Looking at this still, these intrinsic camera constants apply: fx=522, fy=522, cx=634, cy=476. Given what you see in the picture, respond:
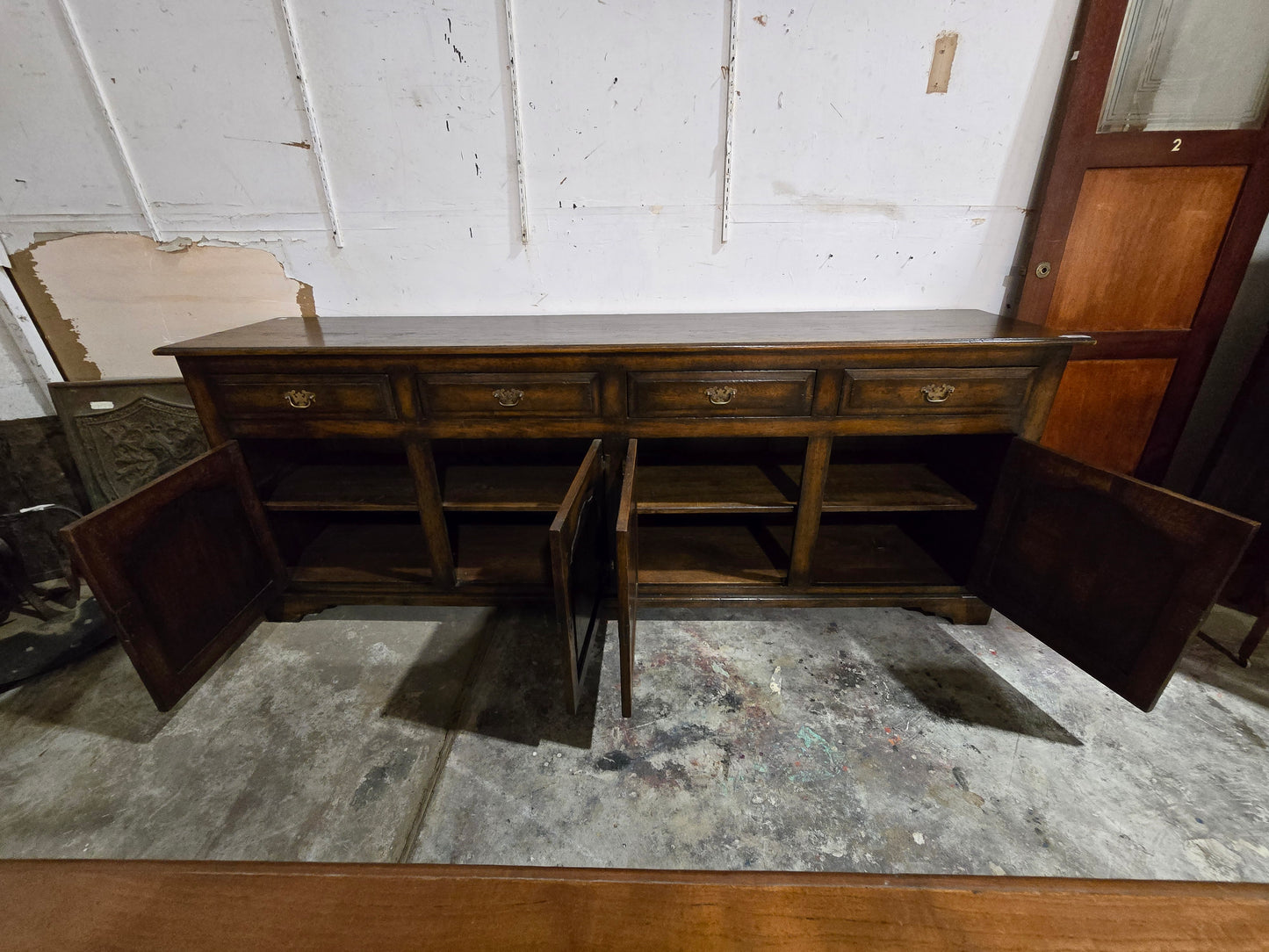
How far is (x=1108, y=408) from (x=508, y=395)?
7.83 ft

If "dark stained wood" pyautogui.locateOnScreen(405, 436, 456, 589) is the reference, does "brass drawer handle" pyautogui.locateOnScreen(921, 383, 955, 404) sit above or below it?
above

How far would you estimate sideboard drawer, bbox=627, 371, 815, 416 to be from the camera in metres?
1.61

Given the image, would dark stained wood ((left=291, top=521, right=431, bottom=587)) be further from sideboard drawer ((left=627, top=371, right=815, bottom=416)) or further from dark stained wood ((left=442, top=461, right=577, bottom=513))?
sideboard drawer ((left=627, top=371, right=815, bottom=416))

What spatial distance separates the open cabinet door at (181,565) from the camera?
1.29m

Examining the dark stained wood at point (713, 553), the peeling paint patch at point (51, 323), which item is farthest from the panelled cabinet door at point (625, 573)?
the peeling paint patch at point (51, 323)

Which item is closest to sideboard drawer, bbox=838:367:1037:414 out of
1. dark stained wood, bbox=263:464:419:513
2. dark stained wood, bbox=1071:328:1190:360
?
dark stained wood, bbox=1071:328:1190:360

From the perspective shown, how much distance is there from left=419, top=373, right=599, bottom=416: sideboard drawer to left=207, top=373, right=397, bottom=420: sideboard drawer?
0.15 m

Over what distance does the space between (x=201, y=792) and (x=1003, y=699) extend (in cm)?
237

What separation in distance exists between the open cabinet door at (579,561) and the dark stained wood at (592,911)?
2.16 ft

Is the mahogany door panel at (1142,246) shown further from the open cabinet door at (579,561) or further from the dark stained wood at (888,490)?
the open cabinet door at (579,561)

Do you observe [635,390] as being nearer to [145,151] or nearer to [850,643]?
[850,643]

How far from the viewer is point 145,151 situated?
192cm

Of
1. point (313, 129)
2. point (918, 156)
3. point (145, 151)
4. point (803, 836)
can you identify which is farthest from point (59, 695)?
point (918, 156)

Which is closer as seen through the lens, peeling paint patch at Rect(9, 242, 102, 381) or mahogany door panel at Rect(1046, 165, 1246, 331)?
mahogany door panel at Rect(1046, 165, 1246, 331)
